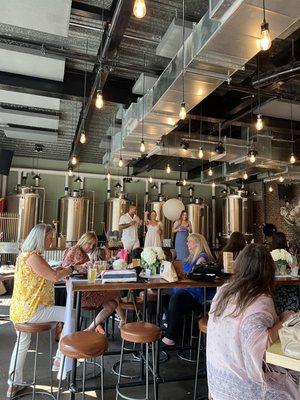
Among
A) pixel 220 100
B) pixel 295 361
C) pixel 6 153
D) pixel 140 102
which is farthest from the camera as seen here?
pixel 6 153

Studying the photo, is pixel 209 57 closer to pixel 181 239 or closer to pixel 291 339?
pixel 291 339

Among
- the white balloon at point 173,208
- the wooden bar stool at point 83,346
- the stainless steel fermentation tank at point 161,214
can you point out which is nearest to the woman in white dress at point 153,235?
the white balloon at point 173,208

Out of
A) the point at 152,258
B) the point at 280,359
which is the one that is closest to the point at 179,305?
the point at 152,258

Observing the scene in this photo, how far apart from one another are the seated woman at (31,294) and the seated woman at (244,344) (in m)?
1.64

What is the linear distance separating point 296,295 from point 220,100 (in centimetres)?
337

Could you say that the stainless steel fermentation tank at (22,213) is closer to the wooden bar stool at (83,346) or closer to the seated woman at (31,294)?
the seated woman at (31,294)

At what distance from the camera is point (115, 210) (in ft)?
31.7

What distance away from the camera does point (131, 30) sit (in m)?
3.62

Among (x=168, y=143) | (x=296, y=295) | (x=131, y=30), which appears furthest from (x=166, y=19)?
(x=296, y=295)

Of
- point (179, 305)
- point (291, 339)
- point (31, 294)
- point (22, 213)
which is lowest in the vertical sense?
point (179, 305)

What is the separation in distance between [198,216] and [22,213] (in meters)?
5.26

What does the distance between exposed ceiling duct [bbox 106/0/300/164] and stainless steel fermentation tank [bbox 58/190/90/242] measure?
15.6 ft

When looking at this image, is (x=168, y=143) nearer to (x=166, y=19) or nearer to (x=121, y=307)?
(x=166, y=19)

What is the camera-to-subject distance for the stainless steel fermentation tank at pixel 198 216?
1027 cm
